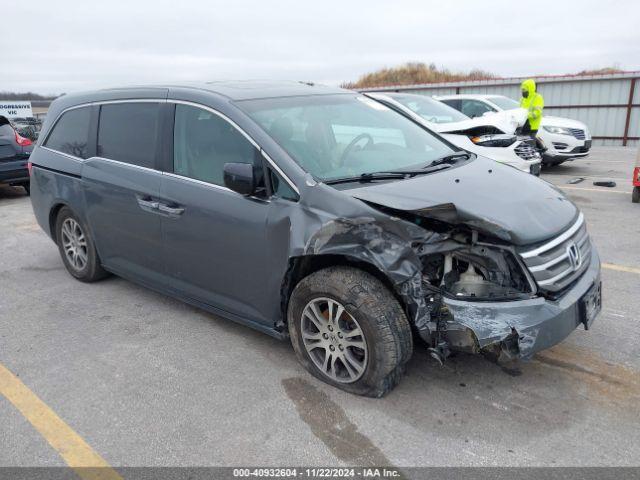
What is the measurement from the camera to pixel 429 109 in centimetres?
989

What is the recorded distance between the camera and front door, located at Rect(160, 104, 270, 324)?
132 inches

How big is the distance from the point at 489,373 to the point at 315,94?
2302mm

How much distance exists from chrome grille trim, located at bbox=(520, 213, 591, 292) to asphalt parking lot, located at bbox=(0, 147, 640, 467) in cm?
66

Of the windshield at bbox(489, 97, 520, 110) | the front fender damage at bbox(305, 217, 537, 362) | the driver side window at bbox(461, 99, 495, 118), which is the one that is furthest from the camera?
A: the windshield at bbox(489, 97, 520, 110)

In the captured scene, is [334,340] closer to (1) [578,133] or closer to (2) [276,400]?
(2) [276,400]

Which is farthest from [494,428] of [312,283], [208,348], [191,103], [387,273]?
[191,103]

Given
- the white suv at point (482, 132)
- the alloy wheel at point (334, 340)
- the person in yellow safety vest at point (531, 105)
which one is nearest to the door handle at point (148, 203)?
the alloy wheel at point (334, 340)

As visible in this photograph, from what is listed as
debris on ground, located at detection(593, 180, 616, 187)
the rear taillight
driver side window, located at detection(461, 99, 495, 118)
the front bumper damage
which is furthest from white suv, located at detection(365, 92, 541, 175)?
the rear taillight

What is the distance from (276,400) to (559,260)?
1.76 m

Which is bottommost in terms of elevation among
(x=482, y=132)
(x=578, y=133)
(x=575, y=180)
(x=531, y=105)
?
(x=575, y=180)

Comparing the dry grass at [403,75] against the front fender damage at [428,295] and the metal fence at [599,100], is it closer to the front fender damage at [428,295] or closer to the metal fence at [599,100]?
the metal fence at [599,100]

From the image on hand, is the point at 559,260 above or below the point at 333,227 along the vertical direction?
below

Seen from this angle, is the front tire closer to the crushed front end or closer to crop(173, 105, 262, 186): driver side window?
the crushed front end

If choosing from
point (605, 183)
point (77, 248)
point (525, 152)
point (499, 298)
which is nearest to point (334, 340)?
point (499, 298)
